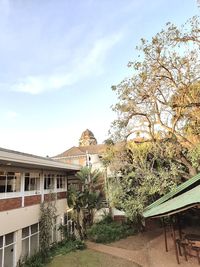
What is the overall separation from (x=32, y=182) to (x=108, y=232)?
Answer: 249 inches

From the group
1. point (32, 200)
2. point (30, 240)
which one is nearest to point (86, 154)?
point (32, 200)

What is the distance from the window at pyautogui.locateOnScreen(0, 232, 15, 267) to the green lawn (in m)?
1.86

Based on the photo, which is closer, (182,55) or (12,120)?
(182,55)

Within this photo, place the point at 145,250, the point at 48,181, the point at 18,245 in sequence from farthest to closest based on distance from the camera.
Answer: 1. the point at 48,181
2. the point at 145,250
3. the point at 18,245

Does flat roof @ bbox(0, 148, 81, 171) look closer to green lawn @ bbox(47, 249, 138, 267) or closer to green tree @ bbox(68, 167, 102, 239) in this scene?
green tree @ bbox(68, 167, 102, 239)

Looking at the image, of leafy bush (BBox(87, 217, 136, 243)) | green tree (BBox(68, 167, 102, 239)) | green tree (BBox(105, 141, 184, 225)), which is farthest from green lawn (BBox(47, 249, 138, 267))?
green tree (BBox(68, 167, 102, 239))

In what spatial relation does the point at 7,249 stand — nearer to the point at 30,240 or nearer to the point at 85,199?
the point at 30,240

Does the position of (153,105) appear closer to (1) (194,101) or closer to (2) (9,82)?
(1) (194,101)

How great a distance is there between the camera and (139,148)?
1574cm

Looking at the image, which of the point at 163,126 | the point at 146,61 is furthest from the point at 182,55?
the point at 163,126

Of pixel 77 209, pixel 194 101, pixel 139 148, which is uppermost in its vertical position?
pixel 194 101

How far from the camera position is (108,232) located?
17.2 metres

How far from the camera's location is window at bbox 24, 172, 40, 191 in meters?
14.3

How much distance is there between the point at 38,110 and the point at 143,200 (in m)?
8.57
